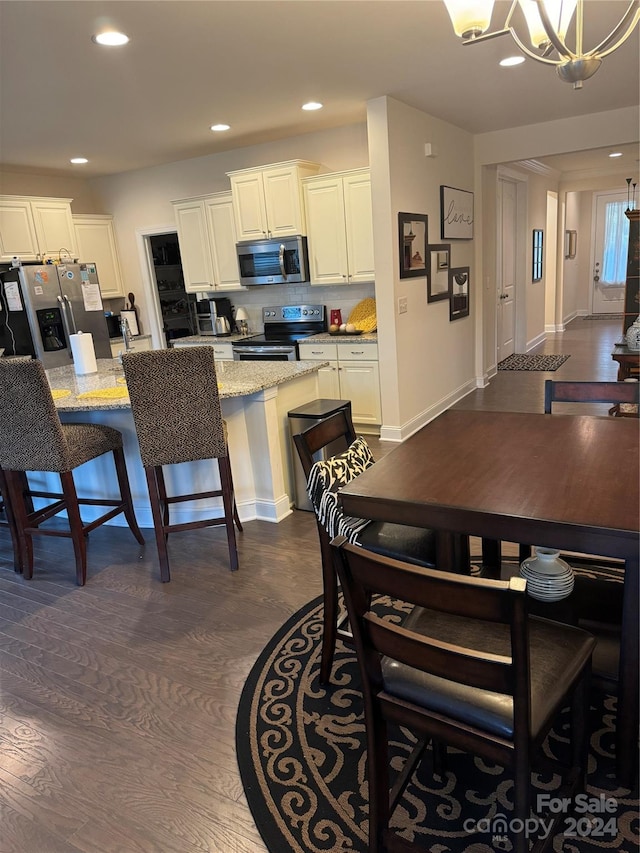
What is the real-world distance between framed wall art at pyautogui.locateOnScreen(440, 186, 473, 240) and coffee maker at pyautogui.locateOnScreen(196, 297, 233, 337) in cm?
241

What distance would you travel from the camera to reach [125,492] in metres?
3.30

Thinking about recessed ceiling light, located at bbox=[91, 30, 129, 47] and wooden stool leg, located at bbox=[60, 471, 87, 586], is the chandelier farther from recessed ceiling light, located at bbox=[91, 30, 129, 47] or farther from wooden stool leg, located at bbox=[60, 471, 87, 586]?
wooden stool leg, located at bbox=[60, 471, 87, 586]

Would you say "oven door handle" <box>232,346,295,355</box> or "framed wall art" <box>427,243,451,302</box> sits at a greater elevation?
"framed wall art" <box>427,243,451,302</box>

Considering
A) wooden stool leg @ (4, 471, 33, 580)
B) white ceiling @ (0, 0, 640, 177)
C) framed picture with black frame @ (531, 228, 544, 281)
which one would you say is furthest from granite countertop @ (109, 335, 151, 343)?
framed picture with black frame @ (531, 228, 544, 281)

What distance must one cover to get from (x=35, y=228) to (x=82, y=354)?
2653 mm

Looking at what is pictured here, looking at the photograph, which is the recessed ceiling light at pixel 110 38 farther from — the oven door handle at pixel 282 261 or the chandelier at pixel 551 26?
the oven door handle at pixel 282 261

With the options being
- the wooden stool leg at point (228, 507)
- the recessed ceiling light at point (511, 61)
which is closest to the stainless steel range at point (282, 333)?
the wooden stool leg at point (228, 507)

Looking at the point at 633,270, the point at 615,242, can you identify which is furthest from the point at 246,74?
the point at 615,242

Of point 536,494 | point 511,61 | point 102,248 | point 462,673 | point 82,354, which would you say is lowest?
point 462,673

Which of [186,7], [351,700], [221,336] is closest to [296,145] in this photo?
[221,336]

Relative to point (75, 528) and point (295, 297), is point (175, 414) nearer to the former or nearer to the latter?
point (75, 528)

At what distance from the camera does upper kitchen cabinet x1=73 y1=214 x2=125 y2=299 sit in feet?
20.8

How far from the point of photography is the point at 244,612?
2564mm

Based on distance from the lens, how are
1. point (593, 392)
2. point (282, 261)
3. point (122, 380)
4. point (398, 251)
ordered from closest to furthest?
point (593, 392) < point (122, 380) < point (398, 251) < point (282, 261)
